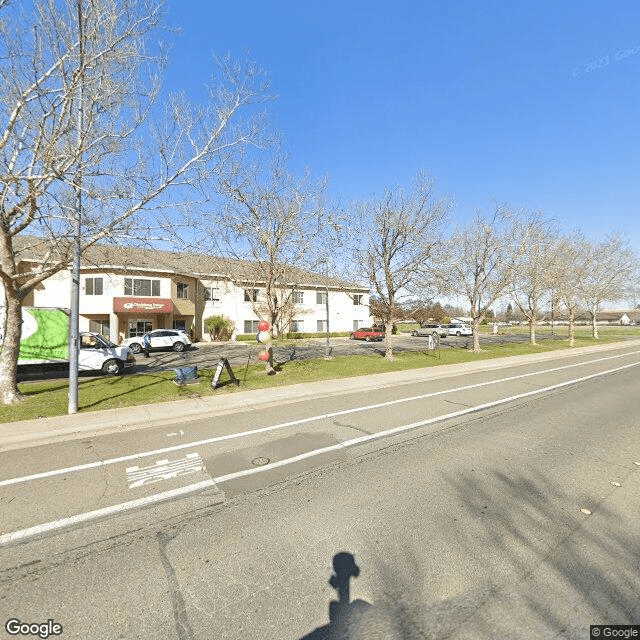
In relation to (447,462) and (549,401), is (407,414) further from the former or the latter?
(549,401)

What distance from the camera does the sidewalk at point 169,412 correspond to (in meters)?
6.56

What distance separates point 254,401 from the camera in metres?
9.25

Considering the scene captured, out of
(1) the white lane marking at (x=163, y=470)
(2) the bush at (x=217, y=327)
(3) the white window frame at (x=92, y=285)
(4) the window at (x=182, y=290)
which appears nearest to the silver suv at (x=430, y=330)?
(2) the bush at (x=217, y=327)

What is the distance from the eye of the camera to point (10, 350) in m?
8.80

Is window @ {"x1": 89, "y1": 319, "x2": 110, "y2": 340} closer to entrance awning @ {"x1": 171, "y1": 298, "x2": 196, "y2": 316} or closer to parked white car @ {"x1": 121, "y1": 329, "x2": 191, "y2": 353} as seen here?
parked white car @ {"x1": 121, "y1": 329, "x2": 191, "y2": 353}

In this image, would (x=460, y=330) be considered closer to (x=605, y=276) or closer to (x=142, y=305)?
(x=605, y=276)

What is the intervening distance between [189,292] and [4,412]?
971 inches

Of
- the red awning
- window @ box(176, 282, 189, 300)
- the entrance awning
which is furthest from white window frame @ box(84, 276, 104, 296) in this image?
window @ box(176, 282, 189, 300)

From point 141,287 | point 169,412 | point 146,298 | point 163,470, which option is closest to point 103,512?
point 163,470

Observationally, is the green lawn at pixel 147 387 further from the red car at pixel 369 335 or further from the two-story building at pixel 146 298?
the red car at pixel 369 335

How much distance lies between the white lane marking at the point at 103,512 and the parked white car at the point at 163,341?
69.9 feet

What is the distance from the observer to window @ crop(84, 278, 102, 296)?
86.9 feet

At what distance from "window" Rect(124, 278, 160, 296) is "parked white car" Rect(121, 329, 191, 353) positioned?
5.20 metres

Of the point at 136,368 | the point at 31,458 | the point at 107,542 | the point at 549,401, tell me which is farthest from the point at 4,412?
the point at 549,401
